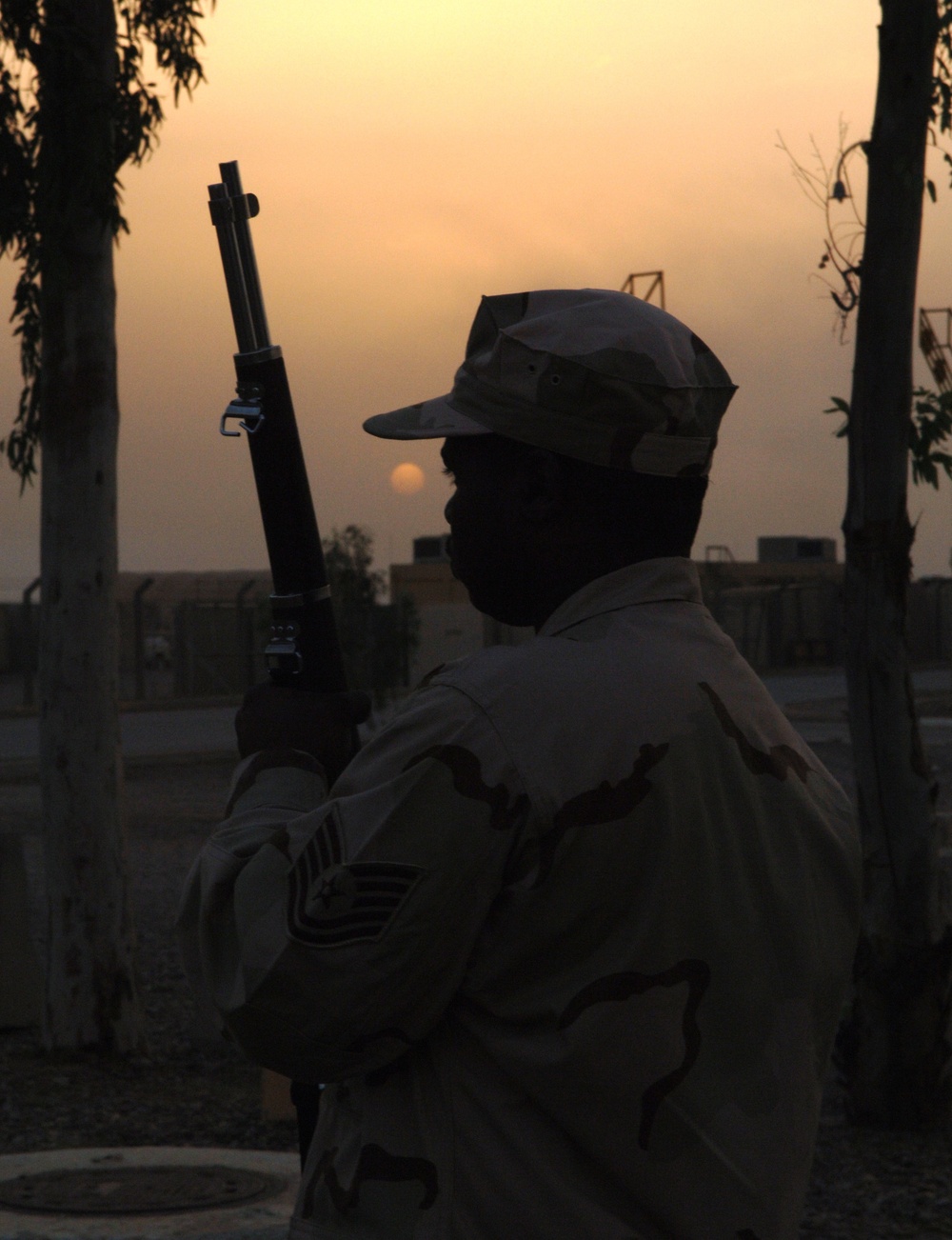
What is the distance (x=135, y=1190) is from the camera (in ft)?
16.5

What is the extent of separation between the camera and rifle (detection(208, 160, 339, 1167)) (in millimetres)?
2531

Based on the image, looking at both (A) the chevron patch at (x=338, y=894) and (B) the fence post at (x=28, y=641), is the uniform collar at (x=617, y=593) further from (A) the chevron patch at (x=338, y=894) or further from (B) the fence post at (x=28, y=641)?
(B) the fence post at (x=28, y=641)

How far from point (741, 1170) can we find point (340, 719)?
707 millimetres

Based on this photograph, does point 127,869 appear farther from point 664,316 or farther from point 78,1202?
point 664,316

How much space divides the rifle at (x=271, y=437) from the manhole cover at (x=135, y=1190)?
9.41 ft

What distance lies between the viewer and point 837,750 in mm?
21938

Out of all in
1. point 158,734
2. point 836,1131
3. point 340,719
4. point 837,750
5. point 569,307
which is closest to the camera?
point 569,307

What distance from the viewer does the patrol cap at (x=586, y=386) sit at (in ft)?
5.73

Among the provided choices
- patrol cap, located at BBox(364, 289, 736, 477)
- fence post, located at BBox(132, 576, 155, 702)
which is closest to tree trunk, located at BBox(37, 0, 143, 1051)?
patrol cap, located at BBox(364, 289, 736, 477)

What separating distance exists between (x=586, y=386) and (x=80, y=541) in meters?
5.20

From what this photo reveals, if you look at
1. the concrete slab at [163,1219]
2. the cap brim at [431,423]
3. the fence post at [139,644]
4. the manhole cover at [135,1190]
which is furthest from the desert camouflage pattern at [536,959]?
the fence post at [139,644]

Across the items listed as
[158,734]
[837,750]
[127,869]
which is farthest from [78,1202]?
[158,734]

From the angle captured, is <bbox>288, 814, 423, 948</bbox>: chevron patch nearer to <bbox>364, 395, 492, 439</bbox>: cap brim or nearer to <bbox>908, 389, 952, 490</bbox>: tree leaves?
<bbox>364, 395, 492, 439</bbox>: cap brim

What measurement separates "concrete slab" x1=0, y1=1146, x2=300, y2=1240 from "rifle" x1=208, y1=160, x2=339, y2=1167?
226cm
